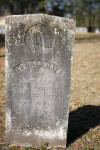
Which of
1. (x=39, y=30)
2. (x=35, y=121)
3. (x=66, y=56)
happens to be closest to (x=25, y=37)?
(x=39, y=30)

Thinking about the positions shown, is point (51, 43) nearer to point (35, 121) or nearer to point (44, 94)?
point (44, 94)

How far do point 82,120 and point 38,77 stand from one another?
224cm

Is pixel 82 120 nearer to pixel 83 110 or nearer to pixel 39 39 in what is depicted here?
pixel 83 110

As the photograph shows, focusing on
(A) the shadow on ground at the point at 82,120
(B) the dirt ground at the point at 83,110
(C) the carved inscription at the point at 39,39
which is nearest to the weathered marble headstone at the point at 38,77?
(C) the carved inscription at the point at 39,39

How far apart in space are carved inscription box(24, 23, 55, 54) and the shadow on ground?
196 centimetres

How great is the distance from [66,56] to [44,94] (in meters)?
0.78

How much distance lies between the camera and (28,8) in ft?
120

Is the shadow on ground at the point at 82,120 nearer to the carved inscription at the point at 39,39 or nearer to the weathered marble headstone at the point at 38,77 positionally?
the weathered marble headstone at the point at 38,77

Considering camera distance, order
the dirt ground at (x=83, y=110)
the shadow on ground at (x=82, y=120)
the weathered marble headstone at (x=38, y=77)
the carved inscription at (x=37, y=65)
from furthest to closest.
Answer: the shadow on ground at (x=82, y=120), the dirt ground at (x=83, y=110), the carved inscription at (x=37, y=65), the weathered marble headstone at (x=38, y=77)

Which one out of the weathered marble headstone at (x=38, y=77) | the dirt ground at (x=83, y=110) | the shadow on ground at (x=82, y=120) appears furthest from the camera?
the shadow on ground at (x=82, y=120)

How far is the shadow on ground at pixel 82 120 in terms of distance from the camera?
4.94 meters

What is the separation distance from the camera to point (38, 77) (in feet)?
13.1

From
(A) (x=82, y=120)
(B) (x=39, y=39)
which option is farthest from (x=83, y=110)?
(B) (x=39, y=39)

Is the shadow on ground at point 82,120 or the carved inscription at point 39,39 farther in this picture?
the shadow on ground at point 82,120
